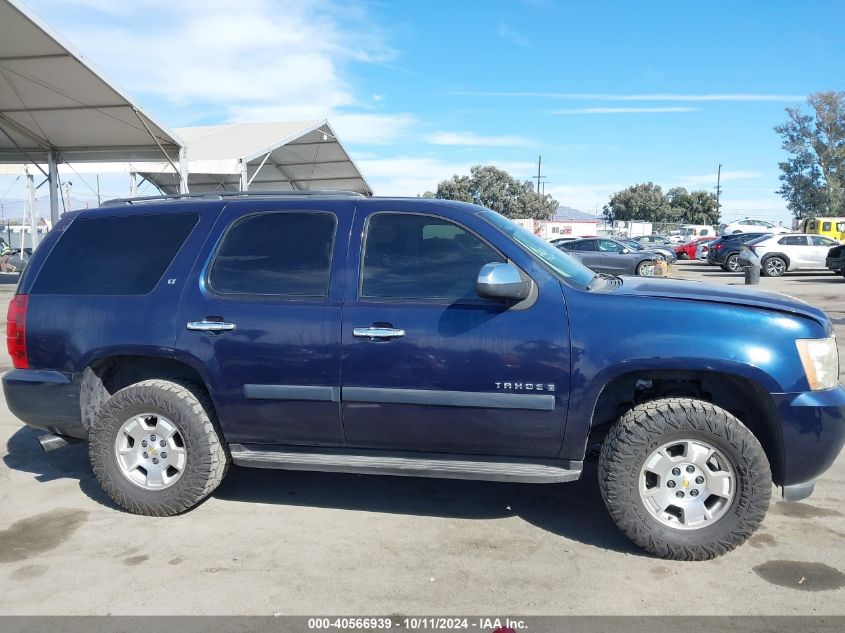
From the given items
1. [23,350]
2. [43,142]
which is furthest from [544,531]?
[43,142]

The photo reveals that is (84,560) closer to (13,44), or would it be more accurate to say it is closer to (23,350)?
(23,350)

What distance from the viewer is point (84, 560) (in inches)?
147

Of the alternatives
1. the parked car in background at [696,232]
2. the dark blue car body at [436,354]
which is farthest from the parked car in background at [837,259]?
the parked car in background at [696,232]

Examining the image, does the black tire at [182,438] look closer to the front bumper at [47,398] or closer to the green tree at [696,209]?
the front bumper at [47,398]

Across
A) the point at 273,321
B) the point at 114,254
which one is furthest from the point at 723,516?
the point at 114,254

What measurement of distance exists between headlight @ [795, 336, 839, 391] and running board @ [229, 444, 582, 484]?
128cm

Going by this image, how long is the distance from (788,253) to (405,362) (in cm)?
2471

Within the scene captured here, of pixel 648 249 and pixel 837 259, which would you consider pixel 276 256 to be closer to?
pixel 837 259

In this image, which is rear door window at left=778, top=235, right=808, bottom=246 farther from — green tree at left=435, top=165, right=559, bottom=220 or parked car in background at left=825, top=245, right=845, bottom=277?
green tree at left=435, top=165, right=559, bottom=220

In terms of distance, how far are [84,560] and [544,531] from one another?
2599 mm

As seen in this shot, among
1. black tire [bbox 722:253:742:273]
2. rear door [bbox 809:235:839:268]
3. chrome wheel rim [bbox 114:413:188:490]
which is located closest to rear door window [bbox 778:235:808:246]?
rear door [bbox 809:235:839:268]

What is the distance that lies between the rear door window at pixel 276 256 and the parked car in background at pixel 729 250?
86.7 feet

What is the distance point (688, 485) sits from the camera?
3672 mm

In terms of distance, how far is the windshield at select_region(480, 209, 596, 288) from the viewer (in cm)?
394
